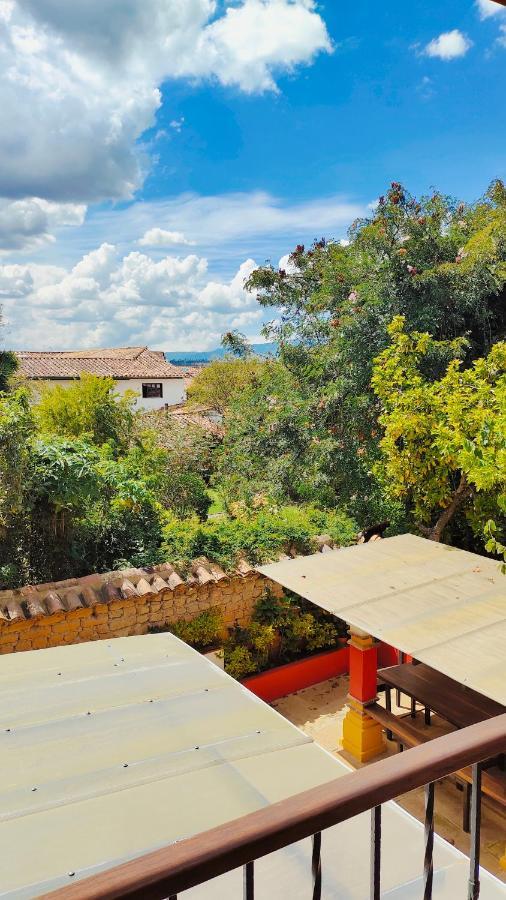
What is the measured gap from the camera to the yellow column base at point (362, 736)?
788 cm

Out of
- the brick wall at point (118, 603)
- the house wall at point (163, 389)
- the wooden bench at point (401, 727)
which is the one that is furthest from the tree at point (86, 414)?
the house wall at point (163, 389)

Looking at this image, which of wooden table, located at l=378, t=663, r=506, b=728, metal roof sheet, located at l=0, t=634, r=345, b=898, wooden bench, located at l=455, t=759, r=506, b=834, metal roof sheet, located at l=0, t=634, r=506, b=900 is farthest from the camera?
wooden table, located at l=378, t=663, r=506, b=728

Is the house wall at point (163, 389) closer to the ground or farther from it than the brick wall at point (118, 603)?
farther from it

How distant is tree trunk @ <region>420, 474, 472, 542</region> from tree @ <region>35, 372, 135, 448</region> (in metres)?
7.60

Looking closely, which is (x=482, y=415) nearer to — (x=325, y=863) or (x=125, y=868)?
(x=325, y=863)

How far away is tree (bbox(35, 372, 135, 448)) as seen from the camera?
14688mm

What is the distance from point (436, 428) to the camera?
29.9 feet

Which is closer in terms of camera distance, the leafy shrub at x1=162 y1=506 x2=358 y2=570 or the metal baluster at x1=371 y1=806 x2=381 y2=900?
the metal baluster at x1=371 y1=806 x2=381 y2=900

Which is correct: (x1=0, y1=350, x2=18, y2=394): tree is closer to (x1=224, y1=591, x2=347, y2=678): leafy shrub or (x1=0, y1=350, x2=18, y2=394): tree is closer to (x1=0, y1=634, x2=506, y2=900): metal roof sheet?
(x1=224, y1=591, x2=347, y2=678): leafy shrub

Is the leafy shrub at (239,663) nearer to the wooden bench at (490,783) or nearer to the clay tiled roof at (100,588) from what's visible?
the clay tiled roof at (100,588)

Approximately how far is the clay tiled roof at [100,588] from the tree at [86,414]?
237 inches

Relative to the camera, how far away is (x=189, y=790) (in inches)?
143

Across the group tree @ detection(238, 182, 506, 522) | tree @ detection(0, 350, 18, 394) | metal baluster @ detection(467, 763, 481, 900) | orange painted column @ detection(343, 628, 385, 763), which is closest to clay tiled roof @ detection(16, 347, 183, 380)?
tree @ detection(0, 350, 18, 394)

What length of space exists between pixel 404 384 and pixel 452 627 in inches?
189
